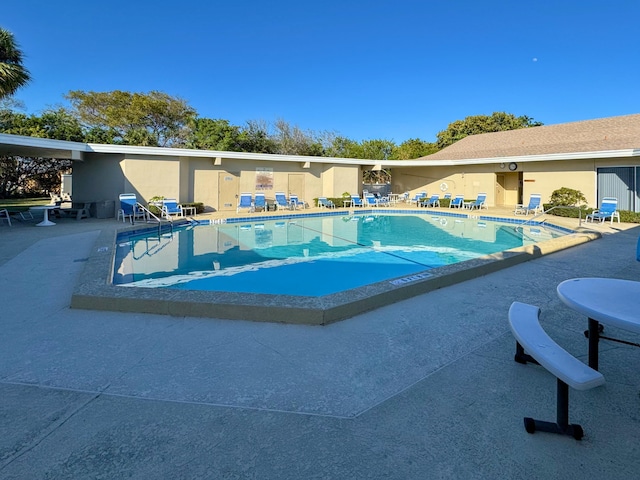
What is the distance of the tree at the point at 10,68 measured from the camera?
11023 millimetres

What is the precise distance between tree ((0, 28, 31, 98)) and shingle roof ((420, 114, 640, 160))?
19.1 m

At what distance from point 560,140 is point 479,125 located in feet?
58.9

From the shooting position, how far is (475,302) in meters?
4.20

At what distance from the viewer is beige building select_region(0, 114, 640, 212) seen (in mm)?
14023

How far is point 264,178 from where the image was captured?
17984mm

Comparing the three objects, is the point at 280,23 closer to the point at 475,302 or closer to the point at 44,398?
the point at 475,302

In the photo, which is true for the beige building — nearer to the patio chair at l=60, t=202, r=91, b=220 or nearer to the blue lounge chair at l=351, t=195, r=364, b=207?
the patio chair at l=60, t=202, r=91, b=220

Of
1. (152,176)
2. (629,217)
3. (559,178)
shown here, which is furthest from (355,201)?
(629,217)

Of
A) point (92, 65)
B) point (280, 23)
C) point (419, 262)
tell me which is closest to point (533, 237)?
point (419, 262)

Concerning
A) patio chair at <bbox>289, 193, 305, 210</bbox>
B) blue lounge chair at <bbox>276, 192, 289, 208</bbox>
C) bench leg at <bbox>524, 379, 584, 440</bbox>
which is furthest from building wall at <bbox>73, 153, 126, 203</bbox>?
bench leg at <bbox>524, 379, 584, 440</bbox>

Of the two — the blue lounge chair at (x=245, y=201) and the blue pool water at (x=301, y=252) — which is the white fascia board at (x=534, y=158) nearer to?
the blue pool water at (x=301, y=252)

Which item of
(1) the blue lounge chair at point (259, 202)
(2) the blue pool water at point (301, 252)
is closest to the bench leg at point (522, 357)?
(2) the blue pool water at point (301, 252)

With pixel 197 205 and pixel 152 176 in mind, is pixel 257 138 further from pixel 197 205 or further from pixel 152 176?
pixel 152 176

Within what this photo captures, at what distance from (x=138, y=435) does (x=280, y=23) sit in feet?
63.3
